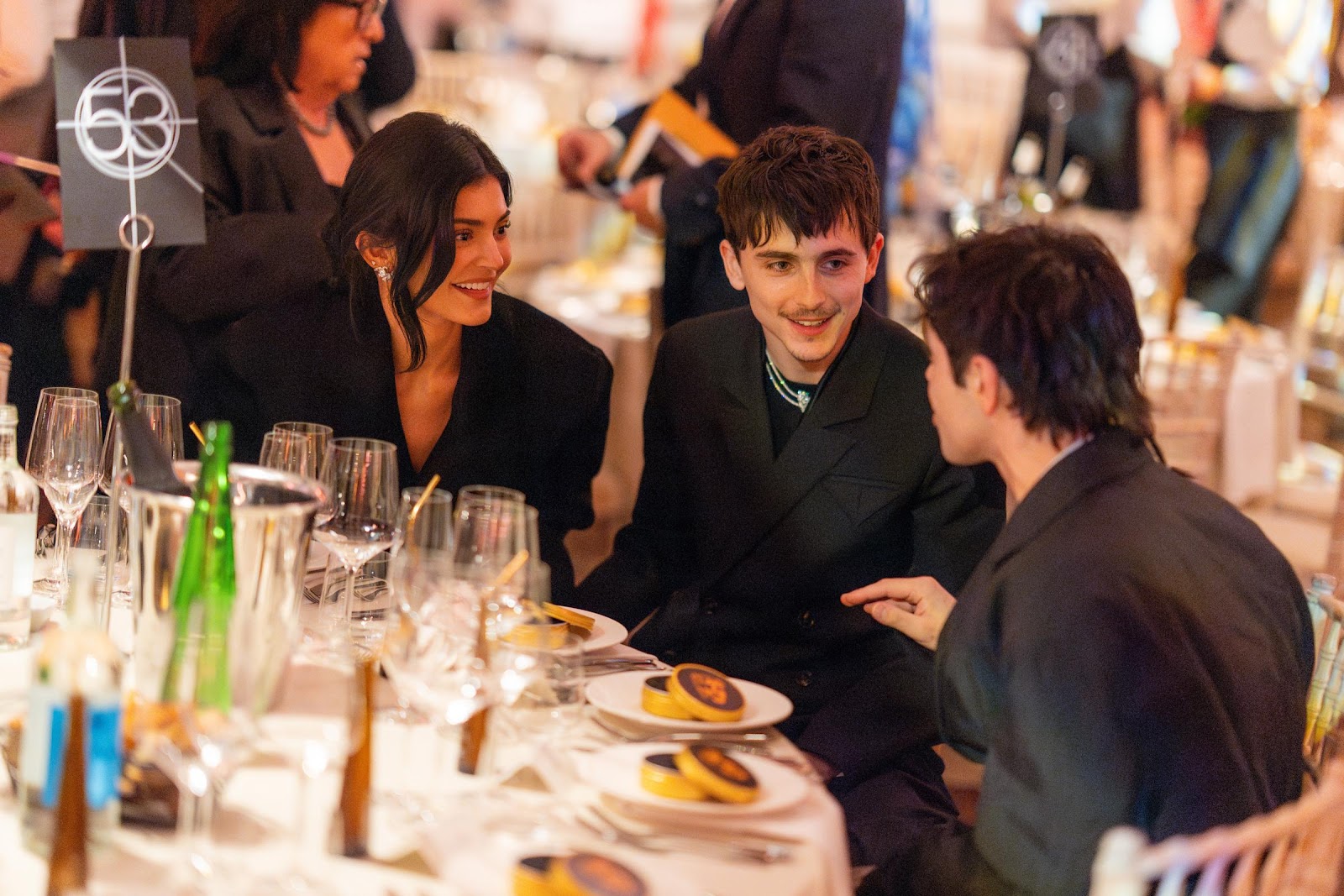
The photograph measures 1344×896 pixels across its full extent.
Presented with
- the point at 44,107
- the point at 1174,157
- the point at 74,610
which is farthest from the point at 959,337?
the point at 1174,157

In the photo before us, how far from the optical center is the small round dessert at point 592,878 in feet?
3.67

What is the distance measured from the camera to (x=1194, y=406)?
13.5ft

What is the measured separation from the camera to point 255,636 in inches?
45.3

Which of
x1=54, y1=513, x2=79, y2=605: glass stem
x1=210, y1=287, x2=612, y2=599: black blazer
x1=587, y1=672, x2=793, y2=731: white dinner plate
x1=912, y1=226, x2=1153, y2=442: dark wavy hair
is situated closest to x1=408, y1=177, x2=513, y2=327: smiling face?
x1=210, y1=287, x2=612, y2=599: black blazer

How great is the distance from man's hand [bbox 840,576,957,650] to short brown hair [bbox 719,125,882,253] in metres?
0.60

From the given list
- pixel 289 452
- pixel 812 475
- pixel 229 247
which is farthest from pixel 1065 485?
pixel 229 247

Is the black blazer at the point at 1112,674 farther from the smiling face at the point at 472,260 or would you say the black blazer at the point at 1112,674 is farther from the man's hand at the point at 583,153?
the man's hand at the point at 583,153

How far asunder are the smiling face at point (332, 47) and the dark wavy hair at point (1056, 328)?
5.89ft

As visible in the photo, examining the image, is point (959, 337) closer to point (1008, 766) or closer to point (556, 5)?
point (1008, 766)

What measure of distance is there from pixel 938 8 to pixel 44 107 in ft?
22.2

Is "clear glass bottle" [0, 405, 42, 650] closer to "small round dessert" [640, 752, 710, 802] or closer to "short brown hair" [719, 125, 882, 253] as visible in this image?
"small round dessert" [640, 752, 710, 802]

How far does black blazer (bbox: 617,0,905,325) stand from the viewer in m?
3.09

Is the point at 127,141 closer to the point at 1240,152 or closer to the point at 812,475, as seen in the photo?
the point at 812,475

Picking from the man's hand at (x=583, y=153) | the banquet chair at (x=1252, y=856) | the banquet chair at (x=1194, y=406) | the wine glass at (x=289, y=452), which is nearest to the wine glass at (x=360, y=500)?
the wine glass at (x=289, y=452)
